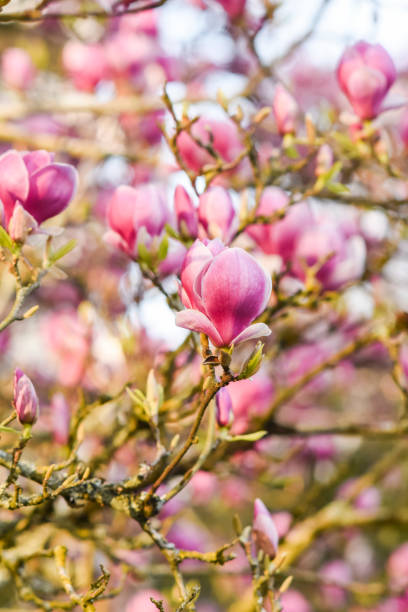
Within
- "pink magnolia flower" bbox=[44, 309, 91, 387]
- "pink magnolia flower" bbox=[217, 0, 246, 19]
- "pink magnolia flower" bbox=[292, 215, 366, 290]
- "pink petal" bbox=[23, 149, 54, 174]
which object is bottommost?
"pink magnolia flower" bbox=[44, 309, 91, 387]

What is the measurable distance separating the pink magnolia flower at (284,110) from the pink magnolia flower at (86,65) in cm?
132

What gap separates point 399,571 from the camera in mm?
2875

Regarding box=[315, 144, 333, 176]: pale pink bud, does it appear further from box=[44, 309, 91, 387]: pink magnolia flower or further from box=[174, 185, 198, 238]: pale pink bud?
box=[44, 309, 91, 387]: pink magnolia flower

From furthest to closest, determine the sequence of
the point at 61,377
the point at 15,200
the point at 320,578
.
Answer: the point at 61,377, the point at 320,578, the point at 15,200

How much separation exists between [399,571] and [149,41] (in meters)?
2.64

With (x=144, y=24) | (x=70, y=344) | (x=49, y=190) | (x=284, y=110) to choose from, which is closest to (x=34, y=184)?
(x=49, y=190)

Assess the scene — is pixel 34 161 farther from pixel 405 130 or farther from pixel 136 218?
pixel 405 130

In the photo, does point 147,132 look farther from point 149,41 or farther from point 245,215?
point 245,215

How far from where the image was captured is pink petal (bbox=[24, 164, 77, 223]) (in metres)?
0.92

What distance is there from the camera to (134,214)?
1090 mm

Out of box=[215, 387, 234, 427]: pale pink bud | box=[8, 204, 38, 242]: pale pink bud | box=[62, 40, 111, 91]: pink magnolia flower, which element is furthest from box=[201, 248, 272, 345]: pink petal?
box=[62, 40, 111, 91]: pink magnolia flower

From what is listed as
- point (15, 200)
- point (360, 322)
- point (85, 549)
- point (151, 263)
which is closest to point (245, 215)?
point (151, 263)

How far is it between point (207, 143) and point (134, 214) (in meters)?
0.28

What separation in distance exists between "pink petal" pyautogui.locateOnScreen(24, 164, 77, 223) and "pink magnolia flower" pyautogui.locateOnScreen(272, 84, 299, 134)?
1.73 feet
